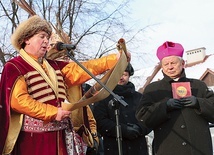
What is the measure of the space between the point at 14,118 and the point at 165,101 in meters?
1.35

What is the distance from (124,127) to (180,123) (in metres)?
1.09

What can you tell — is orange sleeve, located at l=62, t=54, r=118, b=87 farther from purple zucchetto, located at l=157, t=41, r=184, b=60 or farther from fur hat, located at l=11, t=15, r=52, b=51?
purple zucchetto, located at l=157, t=41, r=184, b=60

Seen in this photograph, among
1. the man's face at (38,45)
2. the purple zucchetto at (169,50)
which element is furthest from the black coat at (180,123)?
the man's face at (38,45)

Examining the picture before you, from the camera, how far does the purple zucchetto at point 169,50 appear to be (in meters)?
3.70

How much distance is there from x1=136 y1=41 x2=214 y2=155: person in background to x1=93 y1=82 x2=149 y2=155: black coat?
92cm

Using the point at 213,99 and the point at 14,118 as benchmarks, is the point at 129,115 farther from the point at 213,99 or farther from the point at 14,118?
the point at 14,118

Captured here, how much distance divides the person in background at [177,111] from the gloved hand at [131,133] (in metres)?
0.79

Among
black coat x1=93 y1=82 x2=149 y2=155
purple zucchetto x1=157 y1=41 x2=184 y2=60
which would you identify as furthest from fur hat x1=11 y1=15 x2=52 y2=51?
black coat x1=93 y1=82 x2=149 y2=155

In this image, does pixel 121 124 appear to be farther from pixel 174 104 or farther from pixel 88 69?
pixel 88 69

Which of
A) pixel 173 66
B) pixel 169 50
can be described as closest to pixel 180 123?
pixel 173 66

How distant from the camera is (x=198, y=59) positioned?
33.7 m

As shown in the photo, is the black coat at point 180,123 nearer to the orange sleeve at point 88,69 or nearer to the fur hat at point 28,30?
the orange sleeve at point 88,69

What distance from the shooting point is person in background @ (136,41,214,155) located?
346cm

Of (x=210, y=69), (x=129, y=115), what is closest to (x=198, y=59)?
(x=210, y=69)
